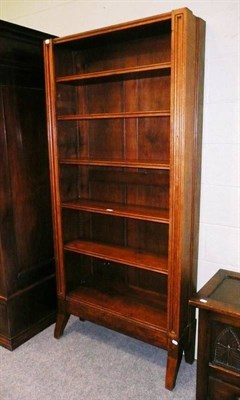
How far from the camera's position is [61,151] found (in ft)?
7.23

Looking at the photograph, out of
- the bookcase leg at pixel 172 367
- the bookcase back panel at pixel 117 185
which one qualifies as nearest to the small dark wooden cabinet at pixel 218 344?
the bookcase leg at pixel 172 367

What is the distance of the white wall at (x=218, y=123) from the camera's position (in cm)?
179

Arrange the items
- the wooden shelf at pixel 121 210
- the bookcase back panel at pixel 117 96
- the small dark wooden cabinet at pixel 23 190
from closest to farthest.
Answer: the wooden shelf at pixel 121 210, the bookcase back panel at pixel 117 96, the small dark wooden cabinet at pixel 23 190

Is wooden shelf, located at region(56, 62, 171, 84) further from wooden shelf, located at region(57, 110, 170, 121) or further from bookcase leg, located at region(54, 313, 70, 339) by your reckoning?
bookcase leg, located at region(54, 313, 70, 339)

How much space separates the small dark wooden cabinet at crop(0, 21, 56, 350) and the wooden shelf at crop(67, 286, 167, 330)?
350mm

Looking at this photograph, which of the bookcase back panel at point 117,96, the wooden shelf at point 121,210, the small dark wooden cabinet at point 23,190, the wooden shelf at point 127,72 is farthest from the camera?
the small dark wooden cabinet at point 23,190

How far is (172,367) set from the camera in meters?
1.89

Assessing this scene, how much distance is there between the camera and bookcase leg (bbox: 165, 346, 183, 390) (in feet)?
6.17

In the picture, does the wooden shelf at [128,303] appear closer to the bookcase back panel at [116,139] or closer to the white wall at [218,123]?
the white wall at [218,123]

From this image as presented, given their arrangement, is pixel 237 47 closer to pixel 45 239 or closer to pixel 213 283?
pixel 213 283

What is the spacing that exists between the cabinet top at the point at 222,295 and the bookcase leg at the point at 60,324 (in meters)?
1.11

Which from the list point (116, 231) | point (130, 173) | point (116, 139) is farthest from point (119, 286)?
point (116, 139)

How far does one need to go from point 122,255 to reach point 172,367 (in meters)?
0.70

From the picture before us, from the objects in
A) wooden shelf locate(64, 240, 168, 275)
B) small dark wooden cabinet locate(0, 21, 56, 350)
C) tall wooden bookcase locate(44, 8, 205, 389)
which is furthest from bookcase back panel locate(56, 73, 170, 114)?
wooden shelf locate(64, 240, 168, 275)
